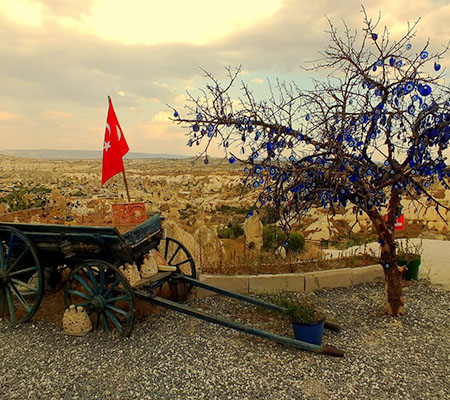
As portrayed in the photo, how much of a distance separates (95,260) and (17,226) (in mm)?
1351

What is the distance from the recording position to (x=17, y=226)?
17.1ft

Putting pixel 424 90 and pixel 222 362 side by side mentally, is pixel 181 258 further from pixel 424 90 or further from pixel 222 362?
pixel 424 90

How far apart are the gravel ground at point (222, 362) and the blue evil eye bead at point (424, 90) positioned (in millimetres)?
2893

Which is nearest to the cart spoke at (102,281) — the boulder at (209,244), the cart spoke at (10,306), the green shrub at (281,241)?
the cart spoke at (10,306)

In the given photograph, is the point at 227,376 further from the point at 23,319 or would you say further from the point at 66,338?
the point at 23,319

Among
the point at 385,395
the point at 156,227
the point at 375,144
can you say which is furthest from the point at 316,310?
the point at 156,227

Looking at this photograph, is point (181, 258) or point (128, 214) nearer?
point (128, 214)

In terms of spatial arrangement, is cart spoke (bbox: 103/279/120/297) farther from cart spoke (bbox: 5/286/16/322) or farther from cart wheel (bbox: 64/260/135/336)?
cart spoke (bbox: 5/286/16/322)

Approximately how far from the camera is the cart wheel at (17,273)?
508 cm

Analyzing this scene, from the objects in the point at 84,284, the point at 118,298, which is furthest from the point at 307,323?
the point at 84,284

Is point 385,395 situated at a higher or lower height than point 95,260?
lower

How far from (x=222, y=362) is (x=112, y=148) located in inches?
130

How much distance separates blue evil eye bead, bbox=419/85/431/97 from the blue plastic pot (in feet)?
8.80

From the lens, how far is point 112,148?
18.4 ft
